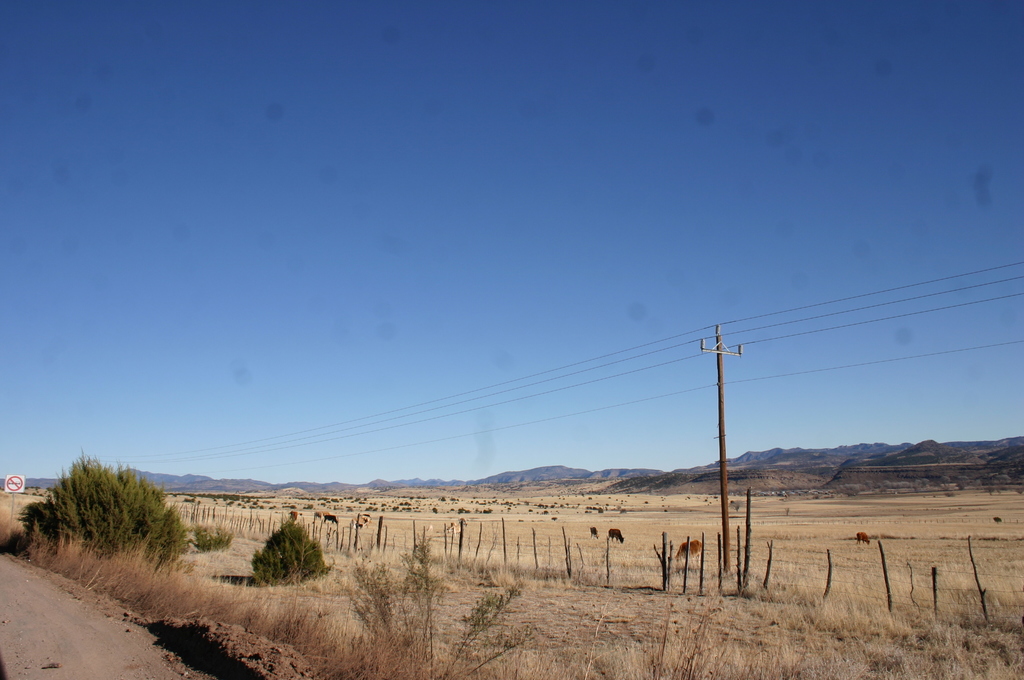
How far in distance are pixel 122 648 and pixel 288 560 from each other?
1155cm

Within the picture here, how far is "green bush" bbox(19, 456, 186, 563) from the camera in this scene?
17469 millimetres

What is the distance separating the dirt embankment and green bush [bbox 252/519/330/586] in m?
8.39

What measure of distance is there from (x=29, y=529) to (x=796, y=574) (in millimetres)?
25810

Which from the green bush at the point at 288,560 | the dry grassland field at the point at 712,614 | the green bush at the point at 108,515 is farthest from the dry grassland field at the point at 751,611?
the green bush at the point at 108,515

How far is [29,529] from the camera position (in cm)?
1861

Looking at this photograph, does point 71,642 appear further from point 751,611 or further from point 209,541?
point 209,541

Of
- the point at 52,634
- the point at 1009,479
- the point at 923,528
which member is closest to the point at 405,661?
the point at 52,634

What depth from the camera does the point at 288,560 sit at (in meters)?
20.3

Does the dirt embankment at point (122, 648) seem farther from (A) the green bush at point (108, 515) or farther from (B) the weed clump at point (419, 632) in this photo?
(A) the green bush at point (108, 515)

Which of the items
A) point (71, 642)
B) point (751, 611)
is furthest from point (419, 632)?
point (751, 611)

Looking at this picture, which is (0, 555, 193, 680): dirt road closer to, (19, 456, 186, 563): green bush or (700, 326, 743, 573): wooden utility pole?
(19, 456, 186, 563): green bush

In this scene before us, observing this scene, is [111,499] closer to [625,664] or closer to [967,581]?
[625,664]

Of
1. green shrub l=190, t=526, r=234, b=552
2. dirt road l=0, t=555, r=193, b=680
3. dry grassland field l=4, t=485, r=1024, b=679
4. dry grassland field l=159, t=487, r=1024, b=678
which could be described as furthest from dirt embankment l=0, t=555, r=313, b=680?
green shrub l=190, t=526, r=234, b=552

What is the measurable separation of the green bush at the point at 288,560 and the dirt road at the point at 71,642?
24.3 ft
